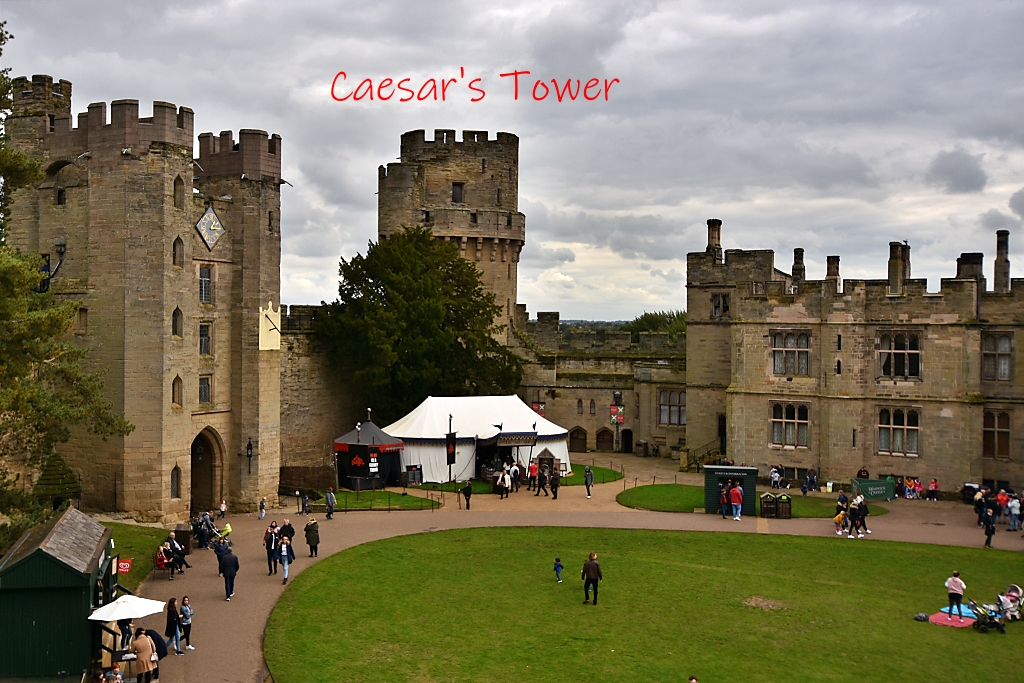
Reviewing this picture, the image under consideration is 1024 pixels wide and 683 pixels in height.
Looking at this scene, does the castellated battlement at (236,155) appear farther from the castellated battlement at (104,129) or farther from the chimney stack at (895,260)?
the chimney stack at (895,260)

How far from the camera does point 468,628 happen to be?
71.2 ft

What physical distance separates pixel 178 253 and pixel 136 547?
10.4m

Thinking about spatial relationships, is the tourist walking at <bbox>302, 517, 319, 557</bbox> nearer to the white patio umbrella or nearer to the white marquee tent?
the white patio umbrella

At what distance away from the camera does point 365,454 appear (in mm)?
40156

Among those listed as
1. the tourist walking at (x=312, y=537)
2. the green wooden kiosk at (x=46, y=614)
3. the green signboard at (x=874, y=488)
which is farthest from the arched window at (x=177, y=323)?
the green signboard at (x=874, y=488)

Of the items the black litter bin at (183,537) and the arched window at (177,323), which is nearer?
the black litter bin at (183,537)

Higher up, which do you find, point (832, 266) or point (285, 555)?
point (832, 266)

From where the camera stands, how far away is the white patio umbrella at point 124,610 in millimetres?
17656

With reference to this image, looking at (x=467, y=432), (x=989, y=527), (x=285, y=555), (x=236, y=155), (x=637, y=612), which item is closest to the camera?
(x=637, y=612)

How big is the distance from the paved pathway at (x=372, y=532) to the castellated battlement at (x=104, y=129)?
13110 mm

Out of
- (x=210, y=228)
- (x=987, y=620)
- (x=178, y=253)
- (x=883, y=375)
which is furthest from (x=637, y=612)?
(x=883, y=375)

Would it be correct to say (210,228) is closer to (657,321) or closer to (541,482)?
(541,482)

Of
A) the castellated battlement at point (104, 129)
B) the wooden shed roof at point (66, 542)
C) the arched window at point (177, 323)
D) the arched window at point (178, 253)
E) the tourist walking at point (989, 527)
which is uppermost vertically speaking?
the castellated battlement at point (104, 129)

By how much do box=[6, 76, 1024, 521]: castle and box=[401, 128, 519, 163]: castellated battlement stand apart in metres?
4.74
